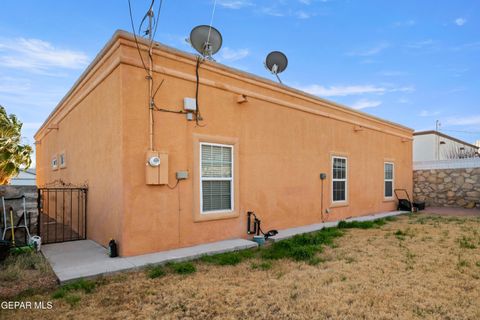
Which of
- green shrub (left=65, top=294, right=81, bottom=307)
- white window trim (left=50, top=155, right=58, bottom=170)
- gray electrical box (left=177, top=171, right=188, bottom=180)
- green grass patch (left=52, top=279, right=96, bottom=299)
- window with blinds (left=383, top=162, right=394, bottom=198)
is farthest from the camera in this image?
window with blinds (left=383, top=162, right=394, bottom=198)

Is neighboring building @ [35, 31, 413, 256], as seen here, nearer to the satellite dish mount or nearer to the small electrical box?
the small electrical box

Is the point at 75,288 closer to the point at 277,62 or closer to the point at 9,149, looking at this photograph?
the point at 277,62

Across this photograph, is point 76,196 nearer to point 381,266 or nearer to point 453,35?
point 381,266

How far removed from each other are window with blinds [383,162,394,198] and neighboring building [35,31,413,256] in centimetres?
310

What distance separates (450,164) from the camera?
1388 centimetres

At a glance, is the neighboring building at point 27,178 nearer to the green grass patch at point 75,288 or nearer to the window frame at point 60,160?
the window frame at point 60,160

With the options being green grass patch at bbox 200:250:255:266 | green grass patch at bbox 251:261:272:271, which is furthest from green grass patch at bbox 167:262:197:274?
green grass patch at bbox 251:261:272:271

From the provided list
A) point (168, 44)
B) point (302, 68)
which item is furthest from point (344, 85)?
point (168, 44)

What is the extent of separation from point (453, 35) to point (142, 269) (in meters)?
11.8

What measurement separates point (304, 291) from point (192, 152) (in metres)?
3.28

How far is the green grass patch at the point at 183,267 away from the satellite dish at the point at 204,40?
14.6 ft

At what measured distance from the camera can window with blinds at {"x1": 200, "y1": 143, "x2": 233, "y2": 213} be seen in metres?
6.04

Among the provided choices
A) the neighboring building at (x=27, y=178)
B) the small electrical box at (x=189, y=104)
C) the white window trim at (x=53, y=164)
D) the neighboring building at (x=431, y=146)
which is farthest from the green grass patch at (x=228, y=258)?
the neighboring building at (x=431, y=146)

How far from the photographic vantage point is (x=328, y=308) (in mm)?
3238
